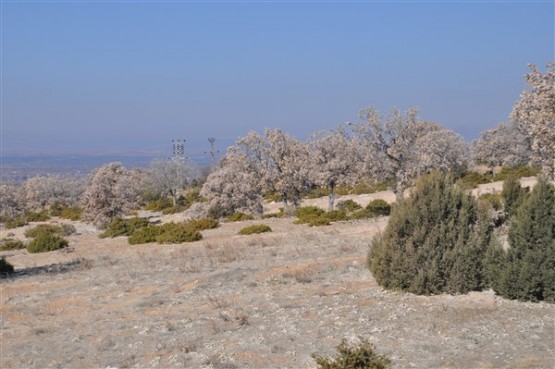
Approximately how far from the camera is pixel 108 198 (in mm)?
40000

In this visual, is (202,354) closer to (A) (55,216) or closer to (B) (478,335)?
(B) (478,335)

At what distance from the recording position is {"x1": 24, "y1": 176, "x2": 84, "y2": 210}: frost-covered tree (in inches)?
2502

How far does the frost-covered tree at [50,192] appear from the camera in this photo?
63.6 m

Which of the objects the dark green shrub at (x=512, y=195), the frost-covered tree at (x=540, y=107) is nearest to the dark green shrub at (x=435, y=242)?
the frost-covered tree at (x=540, y=107)

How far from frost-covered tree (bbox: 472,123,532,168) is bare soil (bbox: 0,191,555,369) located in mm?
35261

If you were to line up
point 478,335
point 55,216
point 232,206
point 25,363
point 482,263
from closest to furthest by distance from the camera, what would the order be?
point 478,335 < point 25,363 < point 482,263 < point 232,206 < point 55,216

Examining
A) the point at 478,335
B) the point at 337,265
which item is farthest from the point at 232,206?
the point at 478,335

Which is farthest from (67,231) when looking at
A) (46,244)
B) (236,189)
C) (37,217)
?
(37,217)

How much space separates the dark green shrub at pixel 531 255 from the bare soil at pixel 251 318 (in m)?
0.32

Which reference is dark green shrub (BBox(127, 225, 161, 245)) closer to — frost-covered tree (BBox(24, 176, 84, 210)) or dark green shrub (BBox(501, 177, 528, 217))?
dark green shrub (BBox(501, 177, 528, 217))

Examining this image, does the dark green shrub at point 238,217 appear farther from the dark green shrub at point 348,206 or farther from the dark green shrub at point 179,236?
the dark green shrub at point 179,236

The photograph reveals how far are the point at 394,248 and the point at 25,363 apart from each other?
23.9 feet

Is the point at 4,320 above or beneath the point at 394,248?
beneath

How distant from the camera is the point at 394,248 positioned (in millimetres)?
12961
